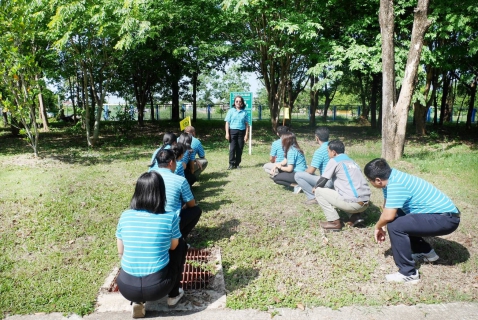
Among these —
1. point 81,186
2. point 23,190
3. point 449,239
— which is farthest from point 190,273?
point 23,190

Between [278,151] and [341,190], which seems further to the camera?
[278,151]

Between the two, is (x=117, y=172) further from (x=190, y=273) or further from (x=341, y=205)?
(x=341, y=205)

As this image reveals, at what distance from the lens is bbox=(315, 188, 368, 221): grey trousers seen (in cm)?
482

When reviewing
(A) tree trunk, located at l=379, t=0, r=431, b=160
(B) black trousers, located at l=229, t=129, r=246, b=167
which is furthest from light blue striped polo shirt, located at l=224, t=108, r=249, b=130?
(A) tree trunk, located at l=379, t=0, r=431, b=160

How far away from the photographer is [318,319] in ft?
11.0

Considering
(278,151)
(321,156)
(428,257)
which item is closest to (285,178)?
(278,151)

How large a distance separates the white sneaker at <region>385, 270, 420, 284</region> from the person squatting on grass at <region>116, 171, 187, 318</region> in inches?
95.8

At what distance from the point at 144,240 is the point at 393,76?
8951 millimetres

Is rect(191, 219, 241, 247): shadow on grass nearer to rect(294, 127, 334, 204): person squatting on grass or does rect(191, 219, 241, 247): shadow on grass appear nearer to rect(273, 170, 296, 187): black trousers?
rect(294, 127, 334, 204): person squatting on grass

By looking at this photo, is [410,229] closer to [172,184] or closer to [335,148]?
[335,148]

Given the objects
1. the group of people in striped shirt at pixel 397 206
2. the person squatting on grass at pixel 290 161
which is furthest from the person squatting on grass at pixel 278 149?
the group of people in striped shirt at pixel 397 206

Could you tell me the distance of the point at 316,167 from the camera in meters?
5.98

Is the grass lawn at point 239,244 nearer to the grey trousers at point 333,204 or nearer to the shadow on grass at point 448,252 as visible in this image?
the shadow on grass at point 448,252

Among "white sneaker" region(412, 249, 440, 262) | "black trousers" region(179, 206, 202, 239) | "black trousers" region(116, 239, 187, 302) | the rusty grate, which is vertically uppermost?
"black trousers" region(179, 206, 202, 239)
